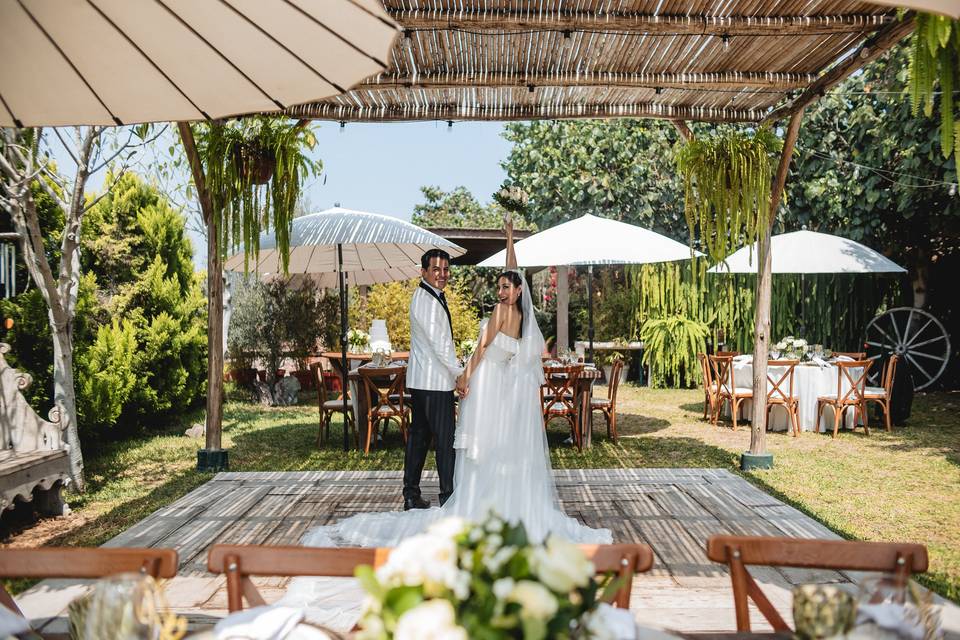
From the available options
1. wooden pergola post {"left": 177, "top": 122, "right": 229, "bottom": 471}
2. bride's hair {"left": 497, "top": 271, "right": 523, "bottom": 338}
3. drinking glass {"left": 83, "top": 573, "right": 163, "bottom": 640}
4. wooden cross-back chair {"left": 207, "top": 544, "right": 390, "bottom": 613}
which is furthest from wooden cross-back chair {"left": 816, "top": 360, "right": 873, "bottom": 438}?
drinking glass {"left": 83, "top": 573, "right": 163, "bottom": 640}

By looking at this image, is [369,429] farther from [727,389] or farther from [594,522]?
[727,389]

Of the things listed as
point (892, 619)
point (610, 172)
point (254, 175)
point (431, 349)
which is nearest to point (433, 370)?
point (431, 349)

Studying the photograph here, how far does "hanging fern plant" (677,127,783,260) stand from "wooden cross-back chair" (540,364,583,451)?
85.0 inches

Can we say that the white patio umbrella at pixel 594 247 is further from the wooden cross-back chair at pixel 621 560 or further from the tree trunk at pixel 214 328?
the wooden cross-back chair at pixel 621 560

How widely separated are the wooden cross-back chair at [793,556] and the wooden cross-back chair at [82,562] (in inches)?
57.9

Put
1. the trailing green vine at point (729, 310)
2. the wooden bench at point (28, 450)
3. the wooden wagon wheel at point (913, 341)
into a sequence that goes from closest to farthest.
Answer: the wooden bench at point (28, 450) → the wooden wagon wheel at point (913, 341) → the trailing green vine at point (729, 310)

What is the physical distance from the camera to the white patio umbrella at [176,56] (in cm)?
213

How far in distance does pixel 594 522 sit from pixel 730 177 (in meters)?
3.05

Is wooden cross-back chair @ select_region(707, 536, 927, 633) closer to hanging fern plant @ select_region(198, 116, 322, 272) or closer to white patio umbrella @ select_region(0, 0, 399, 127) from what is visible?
white patio umbrella @ select_region(0, 0, 399, 127)

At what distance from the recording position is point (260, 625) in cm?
153

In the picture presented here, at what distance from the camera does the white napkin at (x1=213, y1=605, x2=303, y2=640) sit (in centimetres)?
149

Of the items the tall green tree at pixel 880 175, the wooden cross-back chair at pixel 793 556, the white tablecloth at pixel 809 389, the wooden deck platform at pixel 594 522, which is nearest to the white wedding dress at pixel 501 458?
the wooden deck platform at pixel 594 522

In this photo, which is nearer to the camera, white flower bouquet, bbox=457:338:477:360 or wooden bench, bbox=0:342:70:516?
wooden bench, bbox=0:342:70:516

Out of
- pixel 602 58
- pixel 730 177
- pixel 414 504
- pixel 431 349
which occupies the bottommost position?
pixel 414 504
